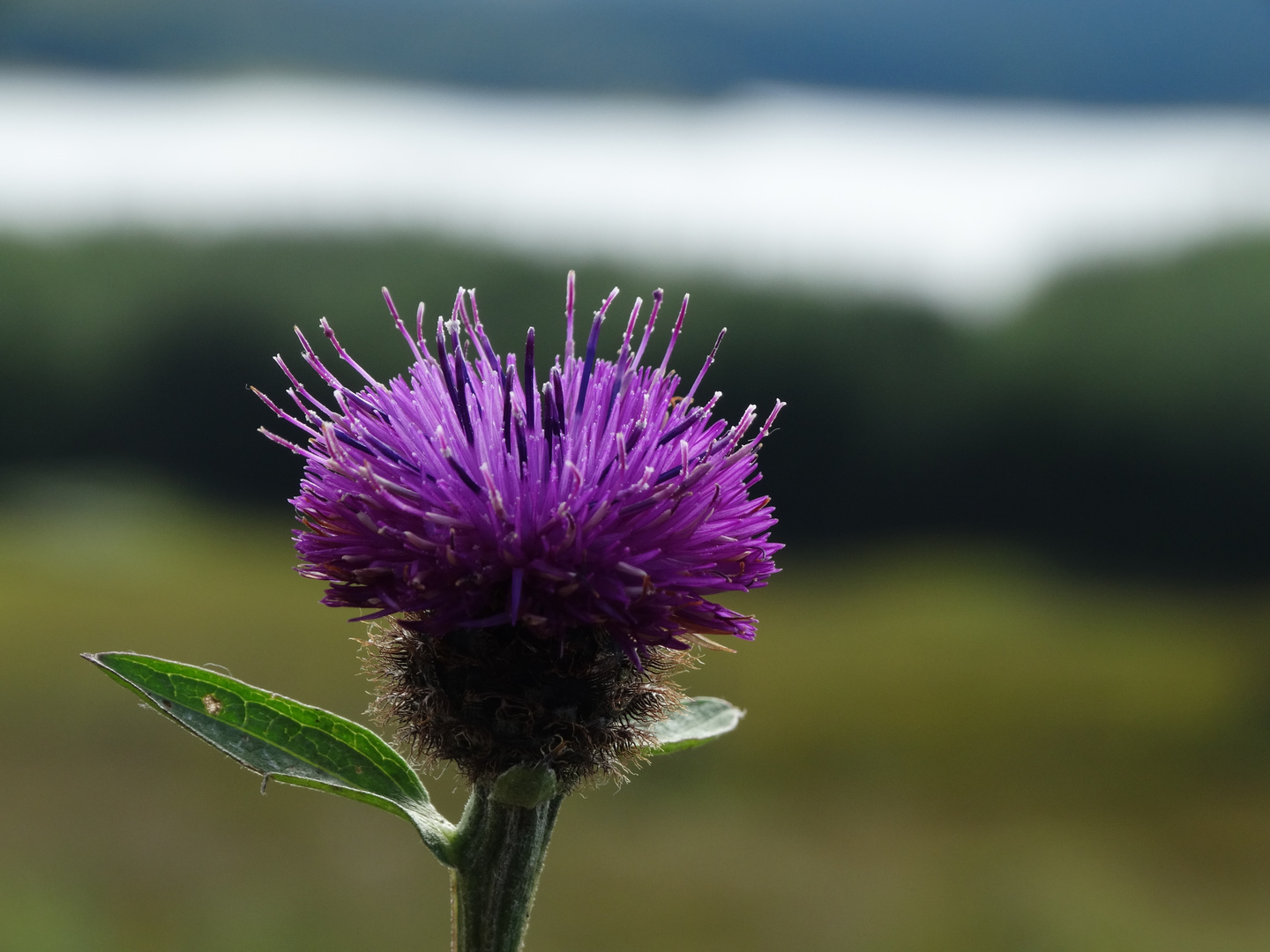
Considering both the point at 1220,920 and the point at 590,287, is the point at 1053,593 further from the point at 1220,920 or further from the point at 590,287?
the point at 590,287

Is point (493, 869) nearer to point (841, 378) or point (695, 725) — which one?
point (695, 725)

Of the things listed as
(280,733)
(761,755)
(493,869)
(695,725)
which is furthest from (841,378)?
(280,733)

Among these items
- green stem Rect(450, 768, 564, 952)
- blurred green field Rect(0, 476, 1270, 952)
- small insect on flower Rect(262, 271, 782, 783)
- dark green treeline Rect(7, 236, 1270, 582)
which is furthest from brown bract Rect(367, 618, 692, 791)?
dark green treeline Rect(7, 236, 1270, 582)

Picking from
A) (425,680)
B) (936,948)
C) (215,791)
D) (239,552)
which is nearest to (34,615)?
(239,552)

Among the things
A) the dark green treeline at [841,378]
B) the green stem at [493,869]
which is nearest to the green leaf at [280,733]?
the green stem at [493,869]

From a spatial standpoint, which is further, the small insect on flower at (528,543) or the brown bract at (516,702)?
the brown bract at (516,702)

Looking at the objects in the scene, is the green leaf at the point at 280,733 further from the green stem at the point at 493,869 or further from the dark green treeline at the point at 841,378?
the dark green treeline at the point at 841,378

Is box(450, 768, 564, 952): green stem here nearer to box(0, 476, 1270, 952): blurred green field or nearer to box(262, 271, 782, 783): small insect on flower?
box(262, 271, 782, 783): small insect on flower
